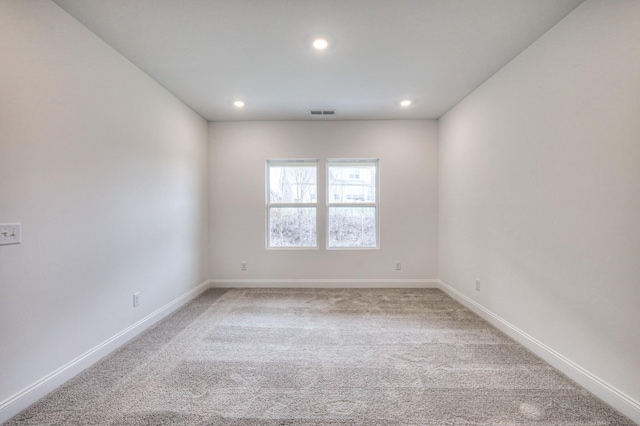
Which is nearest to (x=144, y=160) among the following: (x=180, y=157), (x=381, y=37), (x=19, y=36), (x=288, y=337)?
A: (x=180, y=157)

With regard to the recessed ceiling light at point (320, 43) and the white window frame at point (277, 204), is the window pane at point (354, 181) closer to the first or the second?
the white window frame at point (277, 204)

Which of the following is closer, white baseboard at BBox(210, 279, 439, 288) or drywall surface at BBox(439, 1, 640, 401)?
drywall surface at BBox(439, 1, 640, 401)

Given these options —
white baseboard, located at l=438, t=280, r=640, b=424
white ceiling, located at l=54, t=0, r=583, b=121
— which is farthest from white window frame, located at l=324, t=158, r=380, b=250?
white baseboard, located at l=438, t=280, r=640, b=424

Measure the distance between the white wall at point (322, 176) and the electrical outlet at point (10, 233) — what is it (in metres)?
2.59

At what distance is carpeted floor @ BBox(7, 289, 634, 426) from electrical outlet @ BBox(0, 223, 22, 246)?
39.2 inches

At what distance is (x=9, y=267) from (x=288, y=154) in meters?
3.15

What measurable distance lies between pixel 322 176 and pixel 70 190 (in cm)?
294

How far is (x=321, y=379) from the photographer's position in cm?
189

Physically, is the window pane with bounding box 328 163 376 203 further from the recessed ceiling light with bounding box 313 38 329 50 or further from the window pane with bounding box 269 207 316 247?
the recessed ceiling light with bounding box 313 38 329 50

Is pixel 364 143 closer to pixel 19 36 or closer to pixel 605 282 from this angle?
pixel 605 282

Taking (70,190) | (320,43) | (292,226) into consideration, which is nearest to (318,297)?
(292,226)

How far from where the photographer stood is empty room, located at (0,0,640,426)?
1600mm

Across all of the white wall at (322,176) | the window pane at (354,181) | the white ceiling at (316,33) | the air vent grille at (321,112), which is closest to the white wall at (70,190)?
the white ceiling at (316,33)

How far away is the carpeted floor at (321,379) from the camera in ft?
5.11
